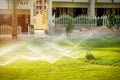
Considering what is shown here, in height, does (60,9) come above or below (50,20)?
above

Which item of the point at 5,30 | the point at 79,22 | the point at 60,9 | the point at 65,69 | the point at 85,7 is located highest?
the point at 85,7

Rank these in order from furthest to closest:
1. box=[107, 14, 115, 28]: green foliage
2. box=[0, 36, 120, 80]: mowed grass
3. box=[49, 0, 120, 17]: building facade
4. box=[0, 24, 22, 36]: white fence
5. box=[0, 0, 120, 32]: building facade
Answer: box=[49, 0, 120, 17]: building facade, box=[0, 0, 120, 32]: building facade, box=[107, 14, 115, 28]: green foliage, box=[0, 24, 22, 36]: white fence, box=[0, 36, 120, 80]: mowed grass

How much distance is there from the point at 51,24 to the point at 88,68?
19.6 meters

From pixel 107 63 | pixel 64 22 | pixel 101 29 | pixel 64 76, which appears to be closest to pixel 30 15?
pixel 64 22

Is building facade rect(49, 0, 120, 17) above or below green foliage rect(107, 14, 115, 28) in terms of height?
above

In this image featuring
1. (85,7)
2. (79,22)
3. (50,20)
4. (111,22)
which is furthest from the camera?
(85,7)

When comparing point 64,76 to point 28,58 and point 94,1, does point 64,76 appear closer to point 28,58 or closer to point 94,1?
point 28,58

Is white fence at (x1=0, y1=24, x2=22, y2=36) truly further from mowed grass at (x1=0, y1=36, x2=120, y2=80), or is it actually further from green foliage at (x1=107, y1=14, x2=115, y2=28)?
mowed grass at (x1=0, y1=36, x2=120, y2=80)

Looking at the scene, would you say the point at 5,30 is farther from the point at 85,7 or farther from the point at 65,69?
the point at 65,69

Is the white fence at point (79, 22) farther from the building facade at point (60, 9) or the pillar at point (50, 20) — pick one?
the building facade at point (60, 9)

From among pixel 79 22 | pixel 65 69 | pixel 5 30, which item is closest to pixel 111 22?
pixel 79 22

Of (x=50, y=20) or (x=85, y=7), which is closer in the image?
(x=50, y=20)

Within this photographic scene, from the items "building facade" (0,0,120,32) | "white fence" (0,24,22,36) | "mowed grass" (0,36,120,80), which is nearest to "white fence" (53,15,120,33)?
"building facade" (0,0,120,32)

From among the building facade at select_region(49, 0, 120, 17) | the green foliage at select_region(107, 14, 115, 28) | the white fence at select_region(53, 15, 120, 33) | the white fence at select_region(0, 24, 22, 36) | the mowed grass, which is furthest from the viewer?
the building facade at select_region(49, 0, 120, 17)
